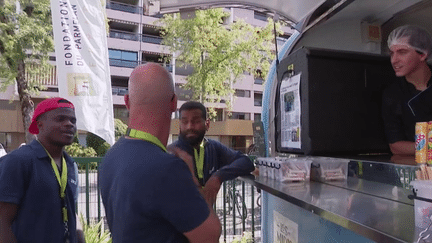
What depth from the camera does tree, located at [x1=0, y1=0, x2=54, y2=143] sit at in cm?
1237

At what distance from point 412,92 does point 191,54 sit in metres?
16.0

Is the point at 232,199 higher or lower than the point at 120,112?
lower

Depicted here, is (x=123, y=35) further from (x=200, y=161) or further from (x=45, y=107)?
(x=200, y=161)

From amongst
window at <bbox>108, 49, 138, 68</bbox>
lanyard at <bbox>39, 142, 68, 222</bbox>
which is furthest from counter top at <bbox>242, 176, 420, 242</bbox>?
window at <bbox>108, 49, 138, 68</bbox>

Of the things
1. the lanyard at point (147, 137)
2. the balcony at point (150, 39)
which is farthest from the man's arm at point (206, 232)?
the balcony at point (150, 39)

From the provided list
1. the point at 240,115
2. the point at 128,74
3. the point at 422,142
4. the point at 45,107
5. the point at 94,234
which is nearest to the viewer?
the point at 422,142

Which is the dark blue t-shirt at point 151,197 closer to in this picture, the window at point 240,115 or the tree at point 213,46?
the tree at point 213,46

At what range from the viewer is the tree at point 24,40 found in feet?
40.6

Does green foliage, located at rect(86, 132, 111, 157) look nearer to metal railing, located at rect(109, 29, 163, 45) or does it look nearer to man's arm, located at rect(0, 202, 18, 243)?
man's arm, located at rect(0, 202, 18, 243)

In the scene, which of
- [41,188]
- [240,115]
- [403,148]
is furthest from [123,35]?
[403,148]

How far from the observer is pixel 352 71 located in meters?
2.26

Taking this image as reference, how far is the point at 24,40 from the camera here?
41.0 ft

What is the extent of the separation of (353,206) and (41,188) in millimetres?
1975

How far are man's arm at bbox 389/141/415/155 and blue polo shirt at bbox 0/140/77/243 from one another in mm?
2198
